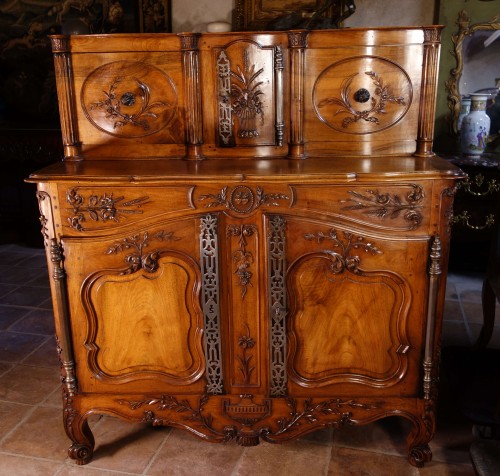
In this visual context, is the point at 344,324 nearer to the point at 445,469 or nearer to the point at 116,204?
the point at 445,469

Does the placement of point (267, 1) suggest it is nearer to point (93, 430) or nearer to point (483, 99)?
point (483, 99)

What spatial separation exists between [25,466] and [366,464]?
4.45ft

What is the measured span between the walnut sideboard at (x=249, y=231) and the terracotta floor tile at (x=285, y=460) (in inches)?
5.8

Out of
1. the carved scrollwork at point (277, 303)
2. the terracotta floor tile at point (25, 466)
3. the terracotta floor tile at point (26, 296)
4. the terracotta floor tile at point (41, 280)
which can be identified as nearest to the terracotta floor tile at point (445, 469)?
the carved scrollwork at point (277, 303)

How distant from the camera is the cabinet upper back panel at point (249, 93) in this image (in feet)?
6.81

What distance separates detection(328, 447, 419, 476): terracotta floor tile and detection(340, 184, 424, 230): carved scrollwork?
985 mm

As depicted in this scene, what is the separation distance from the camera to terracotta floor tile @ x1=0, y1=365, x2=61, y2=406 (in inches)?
107

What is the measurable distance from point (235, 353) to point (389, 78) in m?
1.19

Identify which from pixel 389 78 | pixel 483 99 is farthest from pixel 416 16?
pixel 389 78

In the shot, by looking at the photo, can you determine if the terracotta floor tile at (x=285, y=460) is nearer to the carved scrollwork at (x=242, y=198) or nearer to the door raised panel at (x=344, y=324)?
the door raised panel at (x=344, y=324)

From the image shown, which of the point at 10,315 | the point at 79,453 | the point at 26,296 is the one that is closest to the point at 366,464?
the point at 79,453

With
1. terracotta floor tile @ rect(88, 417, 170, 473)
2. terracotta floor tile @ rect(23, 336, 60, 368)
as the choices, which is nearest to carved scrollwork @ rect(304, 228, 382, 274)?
terracotta floor tile @ rect(88, 417, 170, 473)

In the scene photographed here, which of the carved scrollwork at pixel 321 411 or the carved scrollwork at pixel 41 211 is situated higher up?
the carved scrollwork at pixel 41 211

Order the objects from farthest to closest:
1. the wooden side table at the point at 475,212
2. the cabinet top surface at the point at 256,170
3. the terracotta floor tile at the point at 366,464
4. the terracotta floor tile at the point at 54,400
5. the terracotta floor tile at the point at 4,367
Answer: the wooden side table at the point at 475,212 → the terracotta floor tile at the point at 4,367 → the terracotta floor tile at the point at 54,400 → the terracotta floor tile at the point at 366,464 → the cabinet top surface at the point at 256,170
